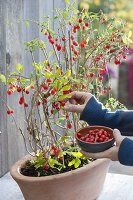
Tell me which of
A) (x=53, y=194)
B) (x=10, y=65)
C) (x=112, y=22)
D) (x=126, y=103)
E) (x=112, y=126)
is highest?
(x=112, y=22)

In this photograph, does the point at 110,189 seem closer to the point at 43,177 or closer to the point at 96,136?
the point at 43,177

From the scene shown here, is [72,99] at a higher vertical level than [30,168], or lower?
higher

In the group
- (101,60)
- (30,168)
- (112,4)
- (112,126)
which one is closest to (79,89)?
(101,60)

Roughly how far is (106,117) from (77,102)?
0.14 metres

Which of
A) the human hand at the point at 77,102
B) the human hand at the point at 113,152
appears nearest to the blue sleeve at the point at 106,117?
the human hand at the point at 77,102

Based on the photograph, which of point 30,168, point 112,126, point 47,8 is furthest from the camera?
point 47,8

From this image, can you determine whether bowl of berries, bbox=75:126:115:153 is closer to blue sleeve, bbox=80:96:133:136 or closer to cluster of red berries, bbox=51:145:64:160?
blue sleeve, bbox=80:96:133:136

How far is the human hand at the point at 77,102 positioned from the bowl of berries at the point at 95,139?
89mm

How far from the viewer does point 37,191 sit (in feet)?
5.01

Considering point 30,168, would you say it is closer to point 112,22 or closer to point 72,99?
point 72,99

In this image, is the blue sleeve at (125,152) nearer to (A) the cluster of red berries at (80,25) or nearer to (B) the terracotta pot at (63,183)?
(B) the terracotta pot at (63,183)

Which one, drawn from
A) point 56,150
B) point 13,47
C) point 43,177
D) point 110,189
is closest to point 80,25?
point 13,47

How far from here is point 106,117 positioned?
1.44 m

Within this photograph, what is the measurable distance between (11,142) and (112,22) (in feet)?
2.65
